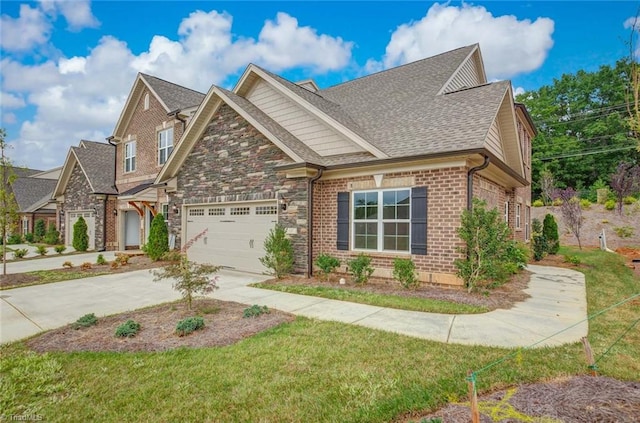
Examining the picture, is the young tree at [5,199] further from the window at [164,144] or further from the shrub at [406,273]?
the shrub at [406,273]

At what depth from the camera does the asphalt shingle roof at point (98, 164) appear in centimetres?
1924

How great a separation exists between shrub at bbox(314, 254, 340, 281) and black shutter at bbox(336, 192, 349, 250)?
0.44m

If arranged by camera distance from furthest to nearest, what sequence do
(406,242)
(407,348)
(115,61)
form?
(115,61), (406,242), (407,348)

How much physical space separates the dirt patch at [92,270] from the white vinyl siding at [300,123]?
23.9 feet

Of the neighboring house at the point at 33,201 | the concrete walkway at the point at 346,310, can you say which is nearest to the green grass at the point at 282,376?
the concrete walkway at the point at 346,310

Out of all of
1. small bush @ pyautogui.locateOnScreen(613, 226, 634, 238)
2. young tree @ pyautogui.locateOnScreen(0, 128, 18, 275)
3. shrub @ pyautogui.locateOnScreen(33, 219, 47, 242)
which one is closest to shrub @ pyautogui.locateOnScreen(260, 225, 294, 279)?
young tree @ pyautogui.locateOnScreen(0, 128, 18, 275)

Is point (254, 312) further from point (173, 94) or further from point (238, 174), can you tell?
point (173, 94)

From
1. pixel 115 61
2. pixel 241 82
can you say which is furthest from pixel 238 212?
pixel 115 61

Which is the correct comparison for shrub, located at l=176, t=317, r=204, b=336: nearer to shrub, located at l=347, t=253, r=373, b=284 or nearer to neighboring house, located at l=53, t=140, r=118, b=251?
shrub, located at l=347, t=253, r=373, b=284

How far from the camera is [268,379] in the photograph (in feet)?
11.7

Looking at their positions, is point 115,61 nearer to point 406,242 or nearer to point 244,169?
point 244,169

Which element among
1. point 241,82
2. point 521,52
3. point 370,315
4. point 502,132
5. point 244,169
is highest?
point 521,52

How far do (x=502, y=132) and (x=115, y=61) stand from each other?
17655 millimetres

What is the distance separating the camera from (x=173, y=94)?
17953 mm
